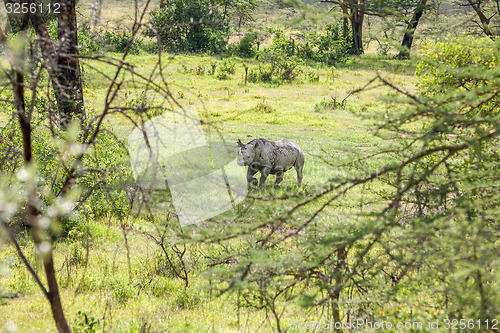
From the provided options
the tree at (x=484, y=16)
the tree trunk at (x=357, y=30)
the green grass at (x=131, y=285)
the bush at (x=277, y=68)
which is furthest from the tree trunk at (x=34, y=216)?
the tree trunk at (x=357, y=30)

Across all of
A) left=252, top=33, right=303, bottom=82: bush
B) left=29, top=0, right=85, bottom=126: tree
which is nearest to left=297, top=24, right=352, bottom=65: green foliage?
left=252, top=33, right=303, bottom=82: bush

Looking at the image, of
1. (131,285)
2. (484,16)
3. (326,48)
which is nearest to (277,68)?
(326,48)

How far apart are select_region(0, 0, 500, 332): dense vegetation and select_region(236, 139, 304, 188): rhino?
617 millimetres

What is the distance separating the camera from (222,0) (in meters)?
11.0

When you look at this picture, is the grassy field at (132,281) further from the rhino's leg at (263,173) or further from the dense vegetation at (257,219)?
the rhino's leg at (263,173)

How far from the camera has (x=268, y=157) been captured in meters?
10.1

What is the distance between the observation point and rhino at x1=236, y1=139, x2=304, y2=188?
9.79 metres

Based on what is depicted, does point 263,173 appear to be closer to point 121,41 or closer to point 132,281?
point 132,281

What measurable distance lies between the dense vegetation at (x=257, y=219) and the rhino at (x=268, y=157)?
2.03 feet

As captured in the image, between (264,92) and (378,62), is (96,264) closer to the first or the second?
(264,92)

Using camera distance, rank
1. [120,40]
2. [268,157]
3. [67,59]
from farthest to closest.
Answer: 1. [120,40]
2. [268,157]
3. [67,59]

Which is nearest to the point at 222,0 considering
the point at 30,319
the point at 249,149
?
the point at 249,149

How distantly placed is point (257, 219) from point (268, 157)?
192 inches

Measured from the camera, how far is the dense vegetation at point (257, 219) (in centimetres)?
299
